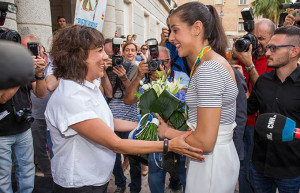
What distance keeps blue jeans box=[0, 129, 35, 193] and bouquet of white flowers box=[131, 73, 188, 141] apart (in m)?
1.67

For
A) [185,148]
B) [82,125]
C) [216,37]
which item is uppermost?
[216,37]

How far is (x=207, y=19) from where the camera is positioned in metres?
1.59

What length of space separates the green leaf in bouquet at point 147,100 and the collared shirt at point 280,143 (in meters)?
1.06

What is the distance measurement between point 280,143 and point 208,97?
3.50 feet

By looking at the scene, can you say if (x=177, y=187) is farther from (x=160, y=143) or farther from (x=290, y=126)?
(x=290, y=126)

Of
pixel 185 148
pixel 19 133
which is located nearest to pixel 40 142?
pixel 19 133

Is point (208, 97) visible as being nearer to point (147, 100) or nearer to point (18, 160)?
point (147, 100)

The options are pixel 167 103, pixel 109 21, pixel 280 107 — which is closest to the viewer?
pixel 167 103

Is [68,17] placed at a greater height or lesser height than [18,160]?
greater

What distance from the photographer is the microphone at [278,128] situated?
1258 millimetres

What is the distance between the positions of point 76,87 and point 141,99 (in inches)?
22.6

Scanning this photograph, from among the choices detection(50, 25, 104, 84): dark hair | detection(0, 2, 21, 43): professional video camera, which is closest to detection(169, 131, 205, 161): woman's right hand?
detection(50, 25, 104, 84): dark hair

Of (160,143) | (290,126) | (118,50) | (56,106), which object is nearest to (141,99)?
(160,143)

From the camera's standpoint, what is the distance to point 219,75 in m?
1.36
